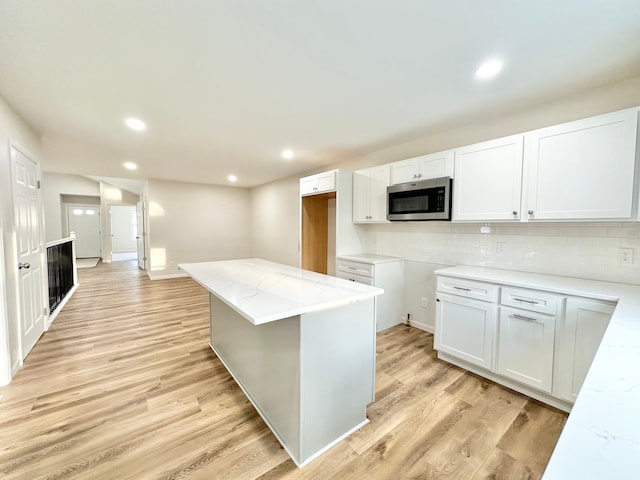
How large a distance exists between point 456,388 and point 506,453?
2.06 ft

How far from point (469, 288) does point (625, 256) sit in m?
1.09

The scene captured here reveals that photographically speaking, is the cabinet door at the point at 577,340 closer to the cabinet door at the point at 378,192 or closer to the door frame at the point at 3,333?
the cabinet door at the point at 378,192

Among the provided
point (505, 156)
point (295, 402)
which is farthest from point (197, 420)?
point (505, 156)

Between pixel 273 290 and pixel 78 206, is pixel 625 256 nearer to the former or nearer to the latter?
pixel 273 290

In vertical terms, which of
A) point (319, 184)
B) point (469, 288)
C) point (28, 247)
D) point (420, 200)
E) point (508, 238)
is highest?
point (319, 184)

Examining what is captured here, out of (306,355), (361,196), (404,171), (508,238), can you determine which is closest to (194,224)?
(361,196)

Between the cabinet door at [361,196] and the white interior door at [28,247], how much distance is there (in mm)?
3533

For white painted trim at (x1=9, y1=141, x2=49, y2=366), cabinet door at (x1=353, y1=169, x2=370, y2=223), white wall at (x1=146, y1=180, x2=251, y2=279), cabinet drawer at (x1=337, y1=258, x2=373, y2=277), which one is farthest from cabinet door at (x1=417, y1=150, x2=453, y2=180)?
white wall at (x1=146, y1=180, x2=251, y2=279)

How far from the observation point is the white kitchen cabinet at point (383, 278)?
10.6ft

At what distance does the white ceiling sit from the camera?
1396 mm

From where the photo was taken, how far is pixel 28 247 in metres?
2.81

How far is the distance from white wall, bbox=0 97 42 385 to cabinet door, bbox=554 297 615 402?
4.29 meters

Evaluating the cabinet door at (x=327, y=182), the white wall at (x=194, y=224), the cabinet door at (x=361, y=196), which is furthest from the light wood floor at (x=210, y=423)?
the white wall at (x=194, y=224)

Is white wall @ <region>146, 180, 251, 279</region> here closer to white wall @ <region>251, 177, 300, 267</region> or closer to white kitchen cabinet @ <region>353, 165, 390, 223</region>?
white wall @ <region>251, 177, 300, 267</region>
